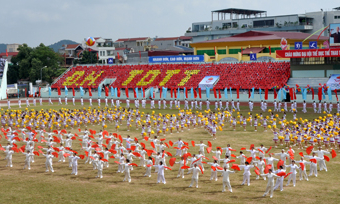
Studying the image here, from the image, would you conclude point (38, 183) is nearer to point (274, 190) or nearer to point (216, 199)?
point (216, 199)

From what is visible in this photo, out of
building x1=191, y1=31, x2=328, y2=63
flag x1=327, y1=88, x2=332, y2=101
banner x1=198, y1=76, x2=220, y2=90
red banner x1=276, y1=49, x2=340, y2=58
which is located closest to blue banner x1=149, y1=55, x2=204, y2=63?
building x1=191, y1=31, x2=328, y2=63

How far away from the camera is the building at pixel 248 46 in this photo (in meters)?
63.8

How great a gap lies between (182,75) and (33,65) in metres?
34.7

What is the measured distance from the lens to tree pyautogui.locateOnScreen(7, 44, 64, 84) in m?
80.1

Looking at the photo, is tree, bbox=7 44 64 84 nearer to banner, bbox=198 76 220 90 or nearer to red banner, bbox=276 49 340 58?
banner, bbox=198 76 220 90

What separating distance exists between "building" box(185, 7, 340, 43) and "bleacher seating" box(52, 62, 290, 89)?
29.1m

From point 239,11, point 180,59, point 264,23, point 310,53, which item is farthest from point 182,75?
point 239,11

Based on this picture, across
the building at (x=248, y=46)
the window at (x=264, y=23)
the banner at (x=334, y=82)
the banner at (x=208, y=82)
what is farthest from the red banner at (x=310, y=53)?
the window at (x=264, y=23)

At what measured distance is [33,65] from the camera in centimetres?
8006

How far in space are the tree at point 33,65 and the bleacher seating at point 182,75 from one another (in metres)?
10.0

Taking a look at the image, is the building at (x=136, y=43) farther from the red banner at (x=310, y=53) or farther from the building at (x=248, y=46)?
the red banner at (x=310, y=53)

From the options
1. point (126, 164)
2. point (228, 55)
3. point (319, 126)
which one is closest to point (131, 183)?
point (126, 164)

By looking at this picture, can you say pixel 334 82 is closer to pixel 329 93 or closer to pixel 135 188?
pixel 329 93

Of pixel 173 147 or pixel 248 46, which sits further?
pixel 248 46
